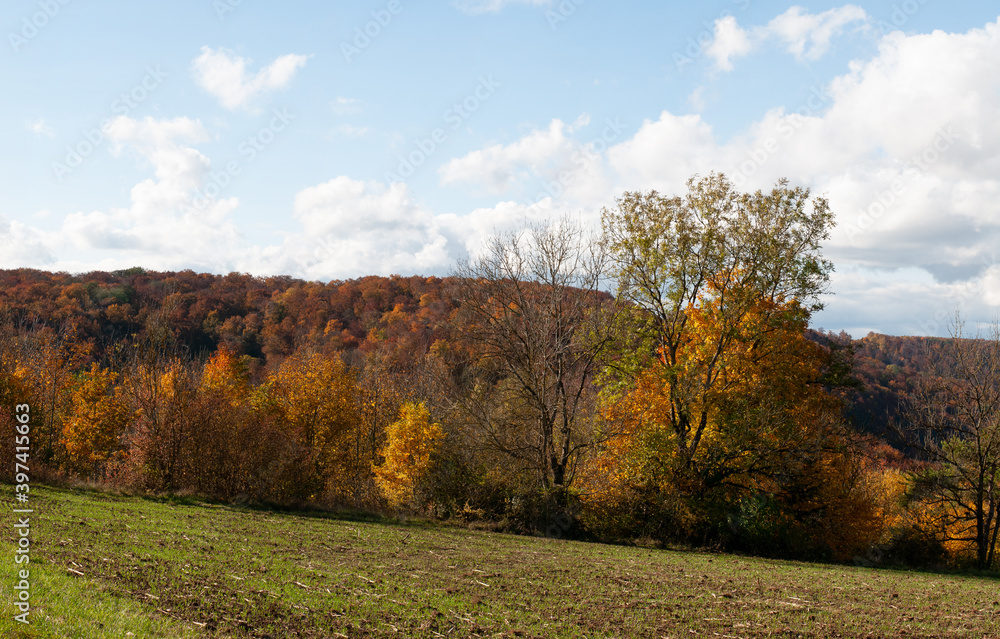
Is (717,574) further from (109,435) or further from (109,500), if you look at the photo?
(109,435)

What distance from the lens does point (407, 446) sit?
32.5 meters

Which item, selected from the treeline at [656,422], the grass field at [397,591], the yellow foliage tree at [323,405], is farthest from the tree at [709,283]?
the yellow foliage tree at [323,405]

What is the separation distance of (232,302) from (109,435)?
6979 centimetres

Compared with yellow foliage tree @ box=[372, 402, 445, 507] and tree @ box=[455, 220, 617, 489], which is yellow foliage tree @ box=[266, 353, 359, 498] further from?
tree @ box=[455, 220, 617, 489]

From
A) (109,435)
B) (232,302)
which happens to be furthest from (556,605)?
(232,302)

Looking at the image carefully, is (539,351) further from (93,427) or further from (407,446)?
(93,427)

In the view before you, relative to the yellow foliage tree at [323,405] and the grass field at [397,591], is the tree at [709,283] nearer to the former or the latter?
the grass field at [397,591]

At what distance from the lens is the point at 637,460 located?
23.2 m

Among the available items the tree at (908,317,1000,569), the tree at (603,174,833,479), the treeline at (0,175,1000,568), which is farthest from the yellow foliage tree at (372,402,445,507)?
the tree at (908,317,1000,569)

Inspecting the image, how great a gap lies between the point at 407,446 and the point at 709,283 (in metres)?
17.4

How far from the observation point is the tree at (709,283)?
2480 cm

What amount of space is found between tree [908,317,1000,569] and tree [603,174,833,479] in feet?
32.7

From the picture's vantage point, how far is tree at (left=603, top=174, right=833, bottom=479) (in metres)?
24.8

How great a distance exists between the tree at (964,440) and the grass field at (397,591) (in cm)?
1490
